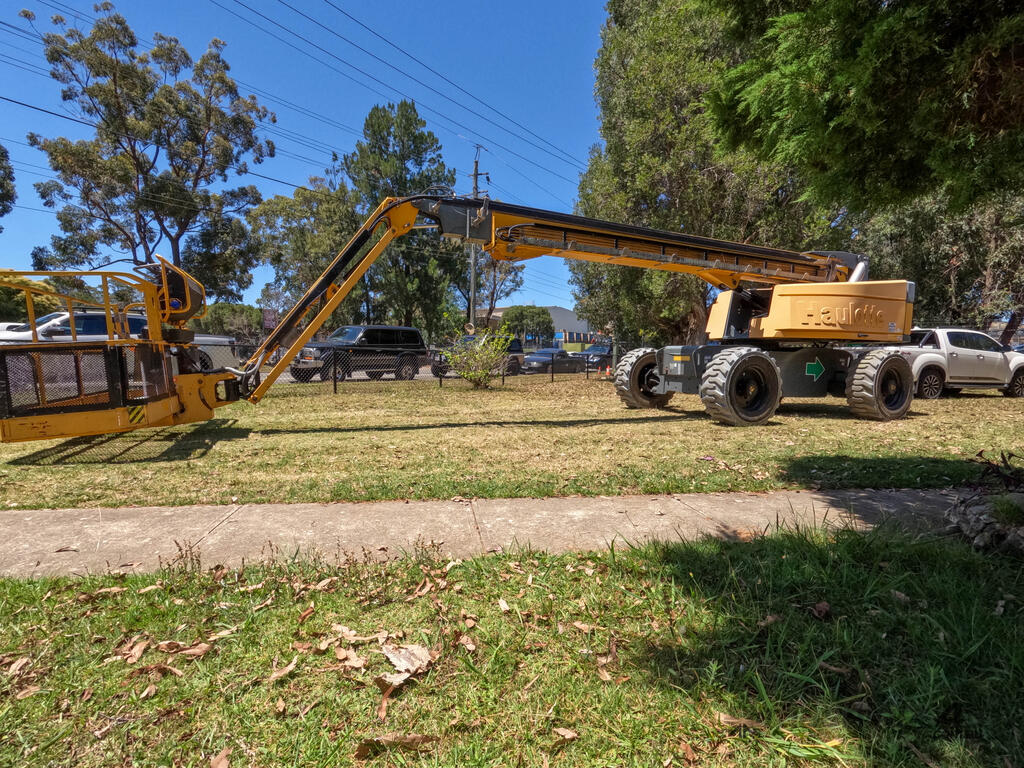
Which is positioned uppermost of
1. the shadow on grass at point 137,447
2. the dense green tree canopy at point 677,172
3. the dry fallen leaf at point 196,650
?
the dense green tree canopy at point 677,172

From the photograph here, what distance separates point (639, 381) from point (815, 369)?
10.8 ft

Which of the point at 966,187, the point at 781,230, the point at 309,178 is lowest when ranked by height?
the point at 966,187

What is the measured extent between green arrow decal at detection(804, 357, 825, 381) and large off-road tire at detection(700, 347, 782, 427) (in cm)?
137

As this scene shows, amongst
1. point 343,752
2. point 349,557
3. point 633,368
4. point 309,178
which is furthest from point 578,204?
point 309,178

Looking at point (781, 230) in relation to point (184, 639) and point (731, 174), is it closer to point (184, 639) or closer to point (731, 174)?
point (731, 174)

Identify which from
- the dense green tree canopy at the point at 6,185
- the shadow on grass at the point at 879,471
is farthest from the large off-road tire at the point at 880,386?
the dense green tree canopy at the point at 6,185

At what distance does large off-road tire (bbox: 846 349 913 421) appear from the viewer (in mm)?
8273

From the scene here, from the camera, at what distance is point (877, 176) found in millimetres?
3150

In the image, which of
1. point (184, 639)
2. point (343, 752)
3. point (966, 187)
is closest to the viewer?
point (343, 752)

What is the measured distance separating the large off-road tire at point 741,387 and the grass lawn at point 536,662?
4.82 meters

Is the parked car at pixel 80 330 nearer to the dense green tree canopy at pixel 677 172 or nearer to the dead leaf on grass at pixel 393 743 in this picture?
the dead leaf on grass at pixel 393 743

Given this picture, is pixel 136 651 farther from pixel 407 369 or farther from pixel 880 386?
pixel 407 369

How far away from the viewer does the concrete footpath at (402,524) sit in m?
3.15

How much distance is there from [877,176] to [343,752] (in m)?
4.29
